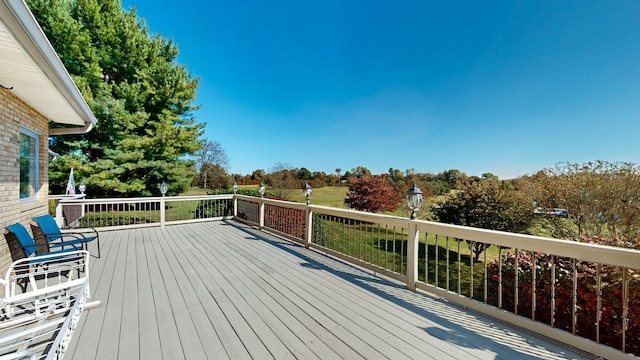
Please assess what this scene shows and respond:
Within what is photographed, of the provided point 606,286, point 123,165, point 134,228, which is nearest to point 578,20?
point 606,286

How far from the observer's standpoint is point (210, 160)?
21.2 meters

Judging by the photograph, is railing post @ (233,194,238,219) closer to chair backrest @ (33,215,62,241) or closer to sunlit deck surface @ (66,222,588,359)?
sunlit deck surface @ (66,222,588,359)

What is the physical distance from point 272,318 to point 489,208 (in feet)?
28.0

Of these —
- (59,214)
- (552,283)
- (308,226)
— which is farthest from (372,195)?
(59,214)

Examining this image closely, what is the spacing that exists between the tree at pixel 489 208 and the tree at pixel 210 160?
1620 cm

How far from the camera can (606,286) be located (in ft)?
8.13

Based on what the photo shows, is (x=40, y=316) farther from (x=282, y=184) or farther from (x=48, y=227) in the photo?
(x=282, y=184)

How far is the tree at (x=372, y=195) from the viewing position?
46.4ft

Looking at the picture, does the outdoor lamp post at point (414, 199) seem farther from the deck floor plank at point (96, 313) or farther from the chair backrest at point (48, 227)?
the chair backrest at point (48, 227)

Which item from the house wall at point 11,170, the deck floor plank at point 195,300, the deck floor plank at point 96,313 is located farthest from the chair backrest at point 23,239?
the deck floor plank at point 195,300

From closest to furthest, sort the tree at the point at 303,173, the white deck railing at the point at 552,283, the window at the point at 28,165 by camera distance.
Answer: the white deck railing at the point at 552,283 → the window at the point at 28,165 → the tree at the point at 303,173

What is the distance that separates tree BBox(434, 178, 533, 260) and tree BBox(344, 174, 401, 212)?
5.16 meters

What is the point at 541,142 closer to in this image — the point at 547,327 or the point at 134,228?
the point at 547,327

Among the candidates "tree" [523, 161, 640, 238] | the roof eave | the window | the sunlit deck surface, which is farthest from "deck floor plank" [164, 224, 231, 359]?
"tree" [523, 161, 640, 238]
